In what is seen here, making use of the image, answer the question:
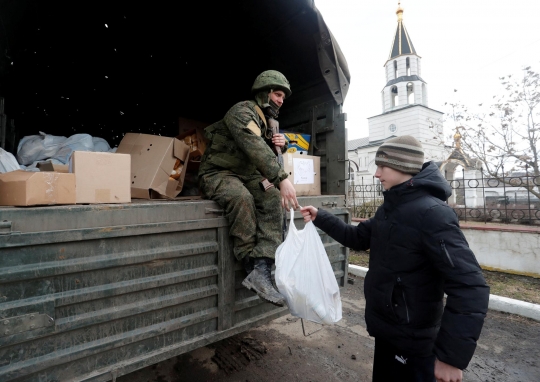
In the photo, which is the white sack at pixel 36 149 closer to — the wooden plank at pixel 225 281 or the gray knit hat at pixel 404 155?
the wooden plank at pixel 225 281

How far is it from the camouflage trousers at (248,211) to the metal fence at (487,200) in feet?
14.8

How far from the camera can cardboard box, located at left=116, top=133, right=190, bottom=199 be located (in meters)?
2.23

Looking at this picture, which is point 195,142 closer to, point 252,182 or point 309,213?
point 252,182

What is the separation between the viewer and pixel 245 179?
2.15 m

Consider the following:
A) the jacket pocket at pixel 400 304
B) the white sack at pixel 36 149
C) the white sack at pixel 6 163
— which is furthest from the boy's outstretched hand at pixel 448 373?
Result: the white sack at pixel 36 149

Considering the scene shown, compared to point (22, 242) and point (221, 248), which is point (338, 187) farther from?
point (22, 242)

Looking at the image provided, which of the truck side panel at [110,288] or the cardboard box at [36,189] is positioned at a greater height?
the cardboard box at [36,189]

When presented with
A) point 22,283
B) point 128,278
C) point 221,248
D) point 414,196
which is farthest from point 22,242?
point 414,196

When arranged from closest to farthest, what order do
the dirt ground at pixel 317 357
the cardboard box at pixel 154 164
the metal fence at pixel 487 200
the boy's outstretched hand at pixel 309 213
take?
1. the boy's outstretched hand at pixel 309 213
2. the cardboard box at pixel 154 164
3. the dirt ground at pixel 317 357
4. the metal fence at pixel 487 200

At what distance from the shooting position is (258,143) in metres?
1.90

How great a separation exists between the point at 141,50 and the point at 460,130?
7063 mm

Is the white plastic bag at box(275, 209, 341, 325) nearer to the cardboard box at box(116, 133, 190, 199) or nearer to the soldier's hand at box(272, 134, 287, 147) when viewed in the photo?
the soldier's hand at box(272, 134, 287, 147)

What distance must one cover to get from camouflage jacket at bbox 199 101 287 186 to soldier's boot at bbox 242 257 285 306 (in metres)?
0.50

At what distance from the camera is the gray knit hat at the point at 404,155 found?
4.81ft
